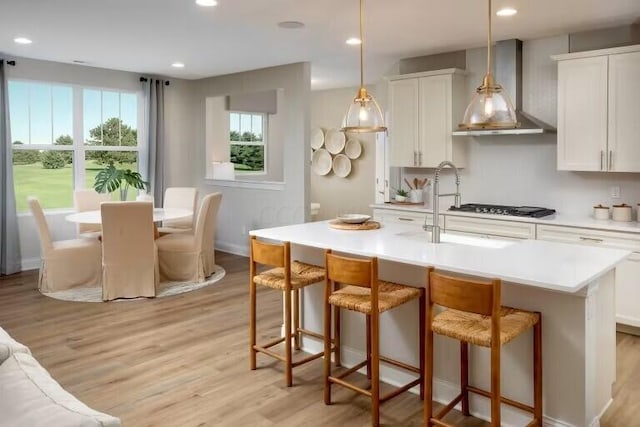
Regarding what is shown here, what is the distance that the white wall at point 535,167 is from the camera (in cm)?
486

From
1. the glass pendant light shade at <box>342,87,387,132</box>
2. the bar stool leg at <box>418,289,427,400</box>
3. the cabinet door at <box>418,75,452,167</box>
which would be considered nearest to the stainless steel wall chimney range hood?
the cabinet door at <box>418,75,452,167</box>

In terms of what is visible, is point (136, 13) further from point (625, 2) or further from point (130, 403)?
point (625, 2)

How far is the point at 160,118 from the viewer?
24.9ft

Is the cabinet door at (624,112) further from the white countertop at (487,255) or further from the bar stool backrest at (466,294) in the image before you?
the bar stool backrest at (466,294)

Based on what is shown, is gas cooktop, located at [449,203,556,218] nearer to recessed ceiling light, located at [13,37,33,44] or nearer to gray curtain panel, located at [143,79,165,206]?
gray curtain panel, located at [143,79,165,206]

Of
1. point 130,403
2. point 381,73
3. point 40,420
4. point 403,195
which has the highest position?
point 381,73

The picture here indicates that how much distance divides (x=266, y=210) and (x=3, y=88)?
3385mm

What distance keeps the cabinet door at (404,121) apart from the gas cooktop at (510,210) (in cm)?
85

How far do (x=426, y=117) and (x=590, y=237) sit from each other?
205 centimetres

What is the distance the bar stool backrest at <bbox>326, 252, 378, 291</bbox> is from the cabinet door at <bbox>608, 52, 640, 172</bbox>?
9.27 ft

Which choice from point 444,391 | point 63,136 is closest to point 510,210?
point 444,391

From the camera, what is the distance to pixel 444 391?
304 centimetres

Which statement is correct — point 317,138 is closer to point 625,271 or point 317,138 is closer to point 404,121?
point 404,121

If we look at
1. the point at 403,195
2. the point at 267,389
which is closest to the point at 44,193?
the point at 403,195
